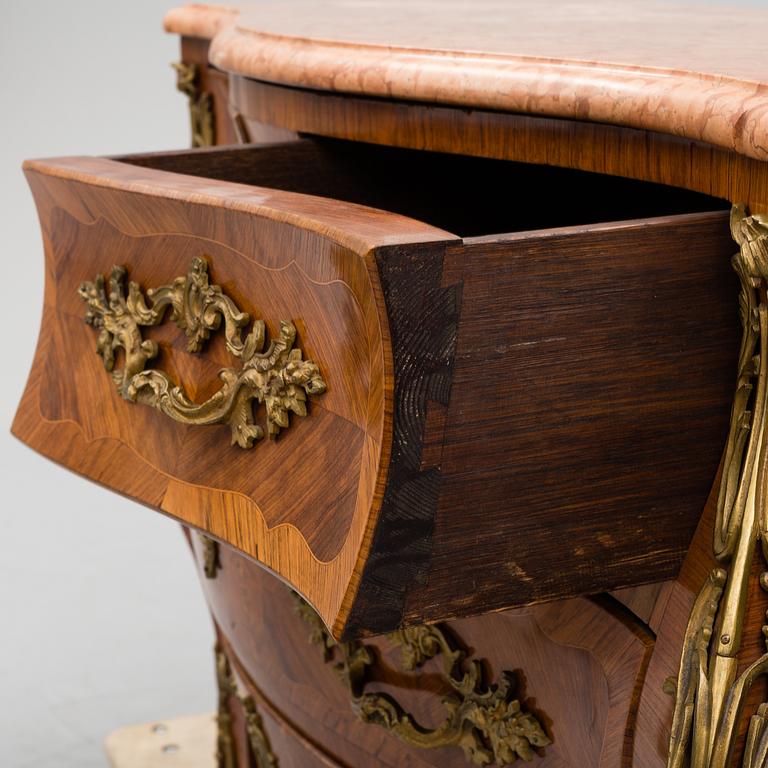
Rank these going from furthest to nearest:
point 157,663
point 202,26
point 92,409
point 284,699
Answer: point 157,663 < point 202,26 < point 284,699 < point 92,409

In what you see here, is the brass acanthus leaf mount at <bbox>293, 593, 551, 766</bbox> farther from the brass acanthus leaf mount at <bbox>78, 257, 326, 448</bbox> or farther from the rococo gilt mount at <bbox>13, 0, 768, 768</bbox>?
the brass acanthus leaf mount at <bbox>78, 257, 326, 448</bbox>

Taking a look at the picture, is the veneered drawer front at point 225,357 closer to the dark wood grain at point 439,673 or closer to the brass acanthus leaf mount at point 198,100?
the dark wood grain at point 439,673

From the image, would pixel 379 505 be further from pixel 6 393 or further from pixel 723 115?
pixel 6 393

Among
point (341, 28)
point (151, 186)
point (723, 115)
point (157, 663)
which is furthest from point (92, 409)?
point (157, 663)

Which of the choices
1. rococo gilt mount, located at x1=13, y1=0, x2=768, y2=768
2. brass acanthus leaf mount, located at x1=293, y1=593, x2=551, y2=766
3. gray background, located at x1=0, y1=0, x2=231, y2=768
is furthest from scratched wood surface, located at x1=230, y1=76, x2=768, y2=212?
gray background, located at x1=0, y1=0, x2=231, y2=768

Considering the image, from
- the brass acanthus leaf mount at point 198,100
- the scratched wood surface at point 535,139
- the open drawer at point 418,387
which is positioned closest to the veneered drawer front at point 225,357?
the open drawer at point 418,387

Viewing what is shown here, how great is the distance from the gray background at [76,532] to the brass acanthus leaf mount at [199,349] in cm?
91

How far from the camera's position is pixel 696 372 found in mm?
605

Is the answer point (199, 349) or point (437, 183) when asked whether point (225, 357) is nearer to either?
point (199, 349)

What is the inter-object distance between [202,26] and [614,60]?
1.83ft

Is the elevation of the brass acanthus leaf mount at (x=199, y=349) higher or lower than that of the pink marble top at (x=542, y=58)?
lower

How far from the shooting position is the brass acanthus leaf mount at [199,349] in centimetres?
64

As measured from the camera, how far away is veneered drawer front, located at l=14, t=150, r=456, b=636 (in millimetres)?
581

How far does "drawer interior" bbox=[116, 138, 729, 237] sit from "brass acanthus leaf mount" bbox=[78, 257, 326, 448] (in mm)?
91
